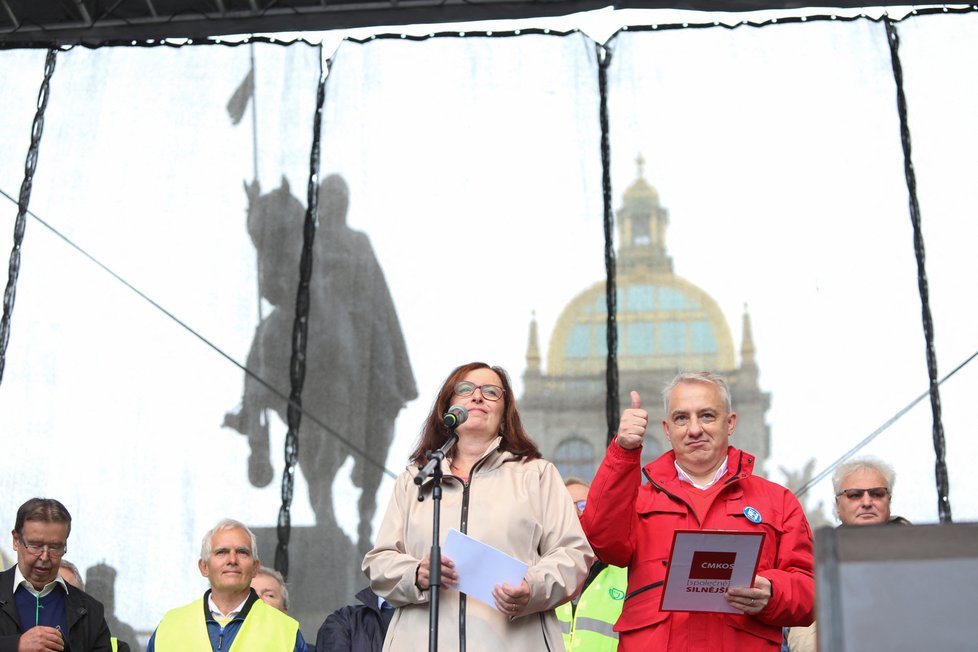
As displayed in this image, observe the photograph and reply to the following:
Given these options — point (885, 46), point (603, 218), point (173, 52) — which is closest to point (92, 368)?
point (173, 52)

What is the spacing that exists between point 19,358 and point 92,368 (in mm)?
330

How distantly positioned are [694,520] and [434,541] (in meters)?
0.68

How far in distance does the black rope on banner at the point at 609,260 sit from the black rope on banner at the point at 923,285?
130 centimetres

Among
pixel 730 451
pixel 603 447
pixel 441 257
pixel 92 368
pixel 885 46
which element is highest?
pixel 885 46

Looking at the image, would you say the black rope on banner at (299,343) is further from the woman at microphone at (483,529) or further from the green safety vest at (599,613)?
the woman at microphone at (483,529)

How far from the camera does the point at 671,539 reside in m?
2.97

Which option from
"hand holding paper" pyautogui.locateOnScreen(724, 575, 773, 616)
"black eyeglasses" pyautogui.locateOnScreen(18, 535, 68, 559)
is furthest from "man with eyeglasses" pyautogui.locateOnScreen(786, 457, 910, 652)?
"black eyeglasses" pyautogui.locateOnScreen(18, 535, 68, 559)

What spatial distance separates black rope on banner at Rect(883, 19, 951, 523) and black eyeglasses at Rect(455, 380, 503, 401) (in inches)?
104

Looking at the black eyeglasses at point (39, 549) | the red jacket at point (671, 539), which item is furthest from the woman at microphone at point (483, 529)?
the black eyeglasses at point (39, 549)

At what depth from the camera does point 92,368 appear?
548 centimetres

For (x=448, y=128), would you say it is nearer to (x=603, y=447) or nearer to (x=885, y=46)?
(x=603, y=447)

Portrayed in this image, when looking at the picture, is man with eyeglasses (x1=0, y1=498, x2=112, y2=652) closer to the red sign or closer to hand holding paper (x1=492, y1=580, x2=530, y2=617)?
hand holding paper (x1=492, y1=580, x2=530, y2=617)

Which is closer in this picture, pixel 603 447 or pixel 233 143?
pixel 603 447

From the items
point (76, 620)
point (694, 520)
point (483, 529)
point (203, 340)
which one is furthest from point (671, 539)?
point (203, 340)
